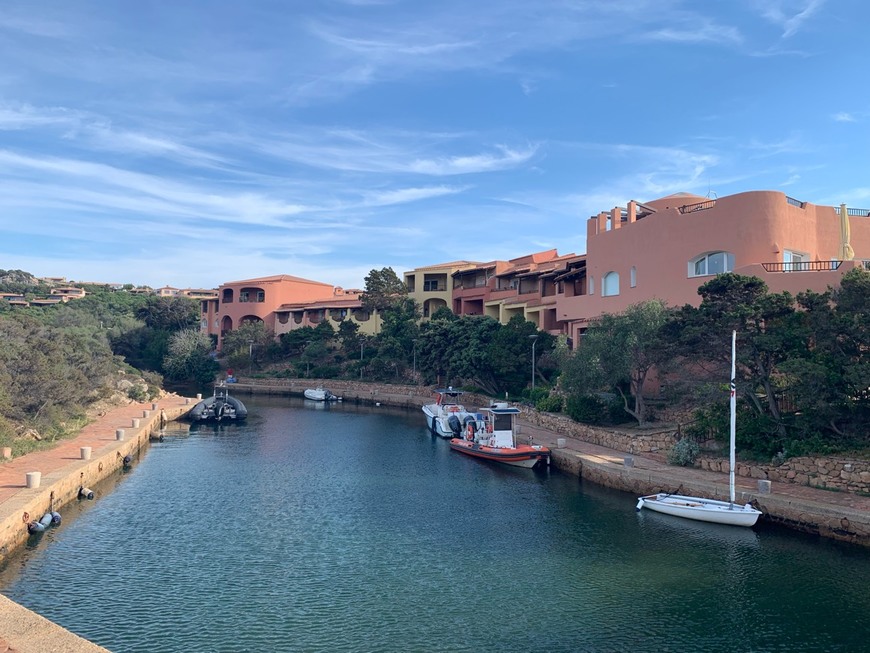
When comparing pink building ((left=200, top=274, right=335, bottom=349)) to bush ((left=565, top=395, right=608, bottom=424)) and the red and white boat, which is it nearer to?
the red and white boat

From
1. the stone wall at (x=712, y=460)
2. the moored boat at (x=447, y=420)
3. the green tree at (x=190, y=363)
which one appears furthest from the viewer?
the green tree at (x=190, y=363)

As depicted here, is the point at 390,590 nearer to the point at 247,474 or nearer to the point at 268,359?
the point at 247,474

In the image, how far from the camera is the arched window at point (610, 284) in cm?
4290

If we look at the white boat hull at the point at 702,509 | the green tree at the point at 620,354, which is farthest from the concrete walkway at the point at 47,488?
the green tree at the point at 620,354

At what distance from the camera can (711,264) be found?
3562 cm

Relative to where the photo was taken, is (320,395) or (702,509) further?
(320,395)

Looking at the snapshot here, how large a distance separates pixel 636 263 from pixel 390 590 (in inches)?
1141

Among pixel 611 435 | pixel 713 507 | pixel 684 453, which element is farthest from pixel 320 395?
pixel 713 507

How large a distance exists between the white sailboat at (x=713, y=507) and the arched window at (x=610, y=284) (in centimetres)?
1928

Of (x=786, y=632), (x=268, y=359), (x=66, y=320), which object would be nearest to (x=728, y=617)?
(x=786, y=632)

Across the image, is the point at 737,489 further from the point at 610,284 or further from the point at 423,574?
the point at 610,284

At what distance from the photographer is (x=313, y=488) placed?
30.2 m

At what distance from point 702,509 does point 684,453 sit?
5.66m

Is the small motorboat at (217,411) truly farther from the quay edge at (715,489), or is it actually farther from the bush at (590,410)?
the bush at (590,410)
